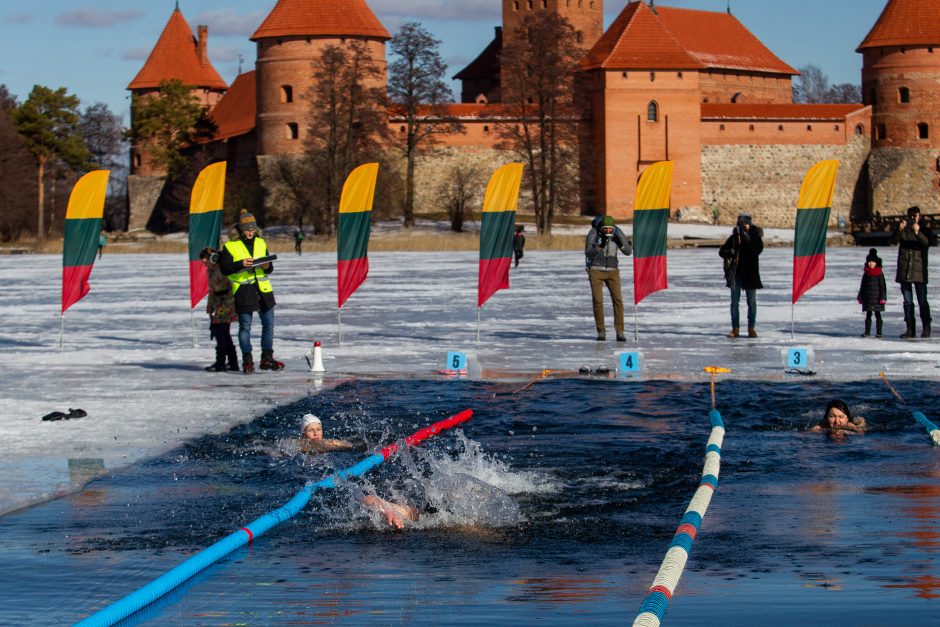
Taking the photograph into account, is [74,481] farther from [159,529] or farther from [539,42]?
[539,42]

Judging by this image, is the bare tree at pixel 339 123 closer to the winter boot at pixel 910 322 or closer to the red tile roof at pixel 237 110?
the red tile roof at pixel 237 110

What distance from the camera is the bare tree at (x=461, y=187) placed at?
71312 millimetres

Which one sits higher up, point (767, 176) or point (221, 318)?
point (767, 176)

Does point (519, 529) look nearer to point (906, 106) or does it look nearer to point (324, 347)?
point (324, 347)

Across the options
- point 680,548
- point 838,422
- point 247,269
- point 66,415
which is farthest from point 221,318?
point 680,548

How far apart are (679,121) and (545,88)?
11322 mm

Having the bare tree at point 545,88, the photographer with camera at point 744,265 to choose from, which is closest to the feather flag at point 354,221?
the photographer with camera at point 744,265

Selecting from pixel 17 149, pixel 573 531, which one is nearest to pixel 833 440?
pixel 573 531

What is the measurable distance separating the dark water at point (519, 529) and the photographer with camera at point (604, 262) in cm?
575

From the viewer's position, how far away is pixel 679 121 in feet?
251

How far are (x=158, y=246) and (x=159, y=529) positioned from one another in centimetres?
5726

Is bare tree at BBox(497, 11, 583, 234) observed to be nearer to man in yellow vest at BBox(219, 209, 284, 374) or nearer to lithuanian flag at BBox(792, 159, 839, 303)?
lithuanian flag at BBox(792, 159, 839, 303)

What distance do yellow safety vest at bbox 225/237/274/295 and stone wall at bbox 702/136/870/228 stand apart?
67395mm

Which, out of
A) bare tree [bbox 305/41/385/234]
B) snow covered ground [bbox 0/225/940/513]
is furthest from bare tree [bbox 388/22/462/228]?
snow covered ground [bbox 0/225/940/513]
